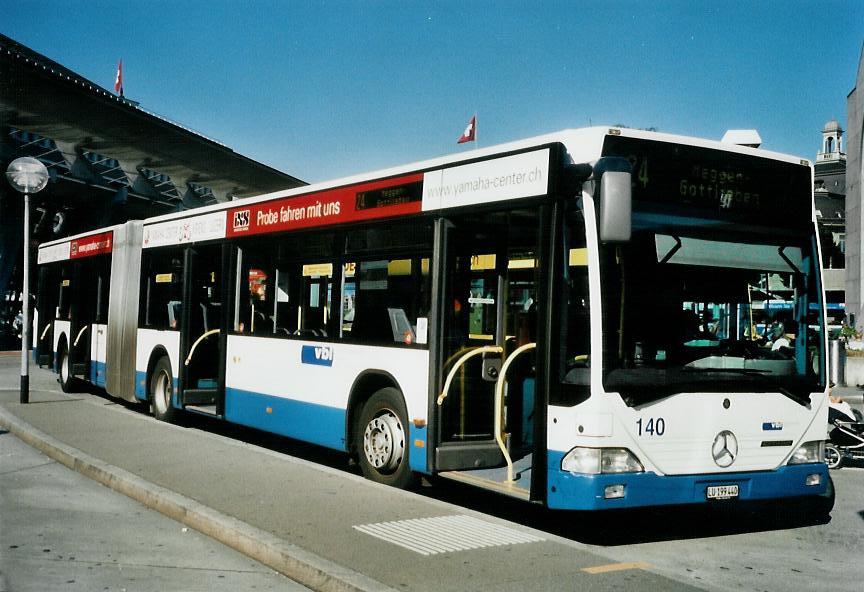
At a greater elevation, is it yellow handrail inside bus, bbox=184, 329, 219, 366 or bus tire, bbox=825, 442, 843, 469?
yellow handrail inside bus, bbox=184, 329, 219, 366

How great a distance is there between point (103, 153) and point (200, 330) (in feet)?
115

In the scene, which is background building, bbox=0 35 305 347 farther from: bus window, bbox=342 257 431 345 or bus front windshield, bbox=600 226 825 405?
bus front windshield, bbox=600 226 825 405

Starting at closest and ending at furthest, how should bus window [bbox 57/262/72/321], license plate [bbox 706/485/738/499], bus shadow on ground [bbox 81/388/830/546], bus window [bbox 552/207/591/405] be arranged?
bus window [bbox 552/207/591/405]
license plate [bbox 706/485/738/499]
bus shadow on ground [bbox 81/388/830/546]
bus window [bbox 57/262/72/321]

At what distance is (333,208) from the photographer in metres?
10.4

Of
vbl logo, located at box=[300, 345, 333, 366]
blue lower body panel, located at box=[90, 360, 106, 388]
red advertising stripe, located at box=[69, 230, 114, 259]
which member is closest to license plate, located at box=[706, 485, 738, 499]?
vbl logo, located at box=[300, 345, 333, 366]

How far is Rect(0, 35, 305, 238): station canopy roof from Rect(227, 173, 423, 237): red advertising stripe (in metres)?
21.7

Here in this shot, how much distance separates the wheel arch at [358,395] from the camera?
9.51 meters

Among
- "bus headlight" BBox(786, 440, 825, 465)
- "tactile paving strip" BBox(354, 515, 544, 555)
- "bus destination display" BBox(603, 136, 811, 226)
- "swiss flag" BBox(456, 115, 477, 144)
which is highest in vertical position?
"swiss flag" BBox(456, 115, 477, 144)

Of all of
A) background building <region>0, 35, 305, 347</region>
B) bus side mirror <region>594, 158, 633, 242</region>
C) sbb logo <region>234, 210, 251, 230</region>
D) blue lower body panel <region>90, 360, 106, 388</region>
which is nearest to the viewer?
bus side mirror <region>594, 158, 633, 242</region>

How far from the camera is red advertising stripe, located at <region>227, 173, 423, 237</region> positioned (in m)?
9.18

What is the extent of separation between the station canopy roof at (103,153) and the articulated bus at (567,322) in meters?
24.5

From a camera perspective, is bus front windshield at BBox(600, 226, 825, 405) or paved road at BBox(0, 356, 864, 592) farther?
bus front windshield at BBox(600, 226, 825, 405)

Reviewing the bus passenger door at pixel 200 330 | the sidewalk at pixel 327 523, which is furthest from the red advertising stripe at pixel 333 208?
the sidewalk at pixel 327 523

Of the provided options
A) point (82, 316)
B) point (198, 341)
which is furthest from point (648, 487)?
point (82, 316)
